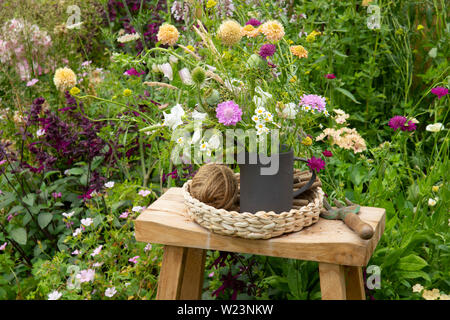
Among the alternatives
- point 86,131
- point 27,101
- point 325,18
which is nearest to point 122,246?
point 86,131

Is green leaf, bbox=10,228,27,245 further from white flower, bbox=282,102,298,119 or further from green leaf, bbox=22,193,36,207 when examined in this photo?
white flower, bbox=282,102,298,119

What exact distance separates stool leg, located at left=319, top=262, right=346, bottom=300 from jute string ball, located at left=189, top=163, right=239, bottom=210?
1.03 feet

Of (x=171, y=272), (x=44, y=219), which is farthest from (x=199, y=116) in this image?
(x=44, y=219)

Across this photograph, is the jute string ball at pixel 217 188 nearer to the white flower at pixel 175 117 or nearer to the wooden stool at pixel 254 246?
the wooden stool at pixel 254 246

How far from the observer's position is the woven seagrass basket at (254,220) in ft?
4.45

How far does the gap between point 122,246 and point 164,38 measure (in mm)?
1047

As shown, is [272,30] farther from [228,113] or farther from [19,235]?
[19,235]

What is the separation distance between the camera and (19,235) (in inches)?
87.2

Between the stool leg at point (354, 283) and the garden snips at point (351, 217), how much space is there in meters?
0.16

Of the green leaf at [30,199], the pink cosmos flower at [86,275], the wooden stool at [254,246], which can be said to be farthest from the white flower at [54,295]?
the green leaf at [30,199]

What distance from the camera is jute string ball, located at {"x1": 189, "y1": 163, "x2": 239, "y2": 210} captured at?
4.86ft

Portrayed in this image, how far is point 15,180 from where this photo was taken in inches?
95.9

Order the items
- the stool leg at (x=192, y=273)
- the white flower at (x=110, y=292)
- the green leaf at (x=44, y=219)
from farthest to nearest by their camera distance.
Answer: the green leaf at (x=44, y=219) → the white flower at (x=110, y=292) → the stool leg at (x=192, y=273)

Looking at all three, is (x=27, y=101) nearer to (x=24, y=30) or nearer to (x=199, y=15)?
(x=24, y=30)
